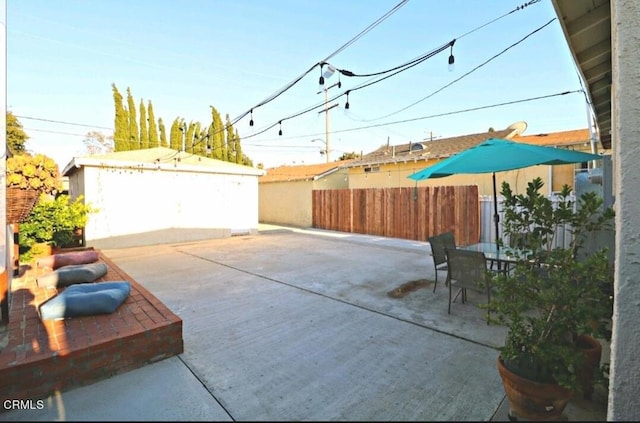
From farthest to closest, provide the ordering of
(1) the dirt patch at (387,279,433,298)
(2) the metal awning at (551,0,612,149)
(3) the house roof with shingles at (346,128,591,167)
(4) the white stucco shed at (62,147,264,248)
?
(3) the house roof with shingles at (346,128,591,167), (4) the white stucco shed at (62,147,264,248), (1) the dirt patch at (387,279,433,298), (2) the metal awning at (551,0,612,149)

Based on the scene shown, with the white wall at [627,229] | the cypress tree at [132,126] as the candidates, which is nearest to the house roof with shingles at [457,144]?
the white wall at [627,229]

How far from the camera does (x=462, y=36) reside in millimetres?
5516

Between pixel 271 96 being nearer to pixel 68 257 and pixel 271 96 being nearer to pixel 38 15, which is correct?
pixel 38 15

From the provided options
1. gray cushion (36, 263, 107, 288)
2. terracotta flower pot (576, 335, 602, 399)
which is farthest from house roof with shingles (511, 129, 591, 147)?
gray cushion (36, 263, 107, 288)

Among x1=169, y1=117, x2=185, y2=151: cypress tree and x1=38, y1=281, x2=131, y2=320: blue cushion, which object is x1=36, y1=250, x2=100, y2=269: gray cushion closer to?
x1=38, y1=281, x2=131, y2=320: blue cushion

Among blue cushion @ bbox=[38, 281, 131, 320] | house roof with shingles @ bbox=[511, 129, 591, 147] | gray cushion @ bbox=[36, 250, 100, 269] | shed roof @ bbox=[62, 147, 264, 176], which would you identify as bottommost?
blue cushion @ bbox=[38, 281, 131, 320]

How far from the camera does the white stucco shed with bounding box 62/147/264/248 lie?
364 inches

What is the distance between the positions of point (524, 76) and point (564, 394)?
9.75 metres

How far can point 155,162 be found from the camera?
33.1ft

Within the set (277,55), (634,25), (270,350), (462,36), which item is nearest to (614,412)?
(634,25)

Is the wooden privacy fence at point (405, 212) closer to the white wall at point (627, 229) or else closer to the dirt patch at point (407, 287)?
the dirt patch at point (407, 287)

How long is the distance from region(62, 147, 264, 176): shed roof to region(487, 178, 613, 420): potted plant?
10.4m

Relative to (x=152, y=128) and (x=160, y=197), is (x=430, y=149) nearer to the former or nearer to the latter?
A: (x=160, y=197)

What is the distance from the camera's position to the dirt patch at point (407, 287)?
464 centimetres
